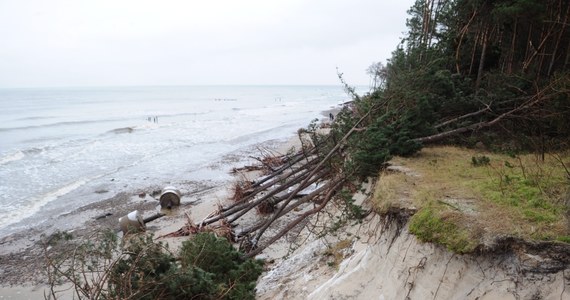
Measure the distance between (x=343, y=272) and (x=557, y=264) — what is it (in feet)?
8.77

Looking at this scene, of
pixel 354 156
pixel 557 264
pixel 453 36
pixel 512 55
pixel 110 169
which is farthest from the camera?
pixel 110 169

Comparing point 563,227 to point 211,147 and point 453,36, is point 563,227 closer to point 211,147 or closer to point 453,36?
point 453,36

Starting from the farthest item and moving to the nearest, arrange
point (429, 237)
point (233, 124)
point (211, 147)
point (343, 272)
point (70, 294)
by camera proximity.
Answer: point (233, 124), point (211, 147), point (70, 294), point (343, 272), point (429, 237)

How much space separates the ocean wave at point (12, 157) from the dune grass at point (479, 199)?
26700 millimetres

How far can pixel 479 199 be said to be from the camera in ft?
14.6

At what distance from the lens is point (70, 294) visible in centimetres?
809

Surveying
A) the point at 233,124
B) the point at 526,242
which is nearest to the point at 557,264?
the point at 526,242

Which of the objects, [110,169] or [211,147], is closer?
[110,169]

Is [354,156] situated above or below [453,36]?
below

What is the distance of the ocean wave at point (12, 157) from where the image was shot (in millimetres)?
23891

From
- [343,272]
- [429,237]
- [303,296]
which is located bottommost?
[303,296]

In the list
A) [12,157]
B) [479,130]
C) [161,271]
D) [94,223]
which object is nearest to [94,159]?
[12,157]

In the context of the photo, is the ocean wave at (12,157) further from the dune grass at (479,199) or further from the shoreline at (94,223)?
the dune grass at (479,199)

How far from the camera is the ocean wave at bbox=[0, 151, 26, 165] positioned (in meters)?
23.9
